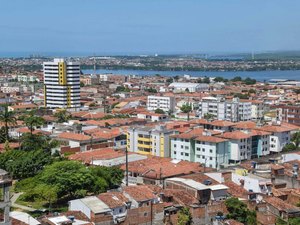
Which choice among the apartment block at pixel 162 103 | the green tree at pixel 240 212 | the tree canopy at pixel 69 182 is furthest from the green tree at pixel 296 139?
the apartment block at pixel 162 103

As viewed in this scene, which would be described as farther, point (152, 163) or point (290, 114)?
point (290, 114)

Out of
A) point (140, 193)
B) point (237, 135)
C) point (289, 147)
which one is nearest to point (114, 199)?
point (140, 193)

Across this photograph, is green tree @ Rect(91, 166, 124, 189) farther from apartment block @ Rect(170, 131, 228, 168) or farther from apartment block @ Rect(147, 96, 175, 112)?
apartment block @ Rect(147, 96, 175, 112)

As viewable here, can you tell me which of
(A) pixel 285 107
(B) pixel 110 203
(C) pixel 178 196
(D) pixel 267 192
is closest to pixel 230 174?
(D) pixel 267 192

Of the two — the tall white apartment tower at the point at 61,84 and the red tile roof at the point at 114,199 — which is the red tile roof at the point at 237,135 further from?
the tall white apartment tower at the point at 61,84

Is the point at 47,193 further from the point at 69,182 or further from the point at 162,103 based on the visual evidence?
the point at 162,103

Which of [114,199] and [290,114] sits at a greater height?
[114,199]

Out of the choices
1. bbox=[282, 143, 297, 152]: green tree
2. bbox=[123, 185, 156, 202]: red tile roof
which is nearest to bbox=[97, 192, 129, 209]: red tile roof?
bbox=[123, 185, 156, 202]: red tile roof
